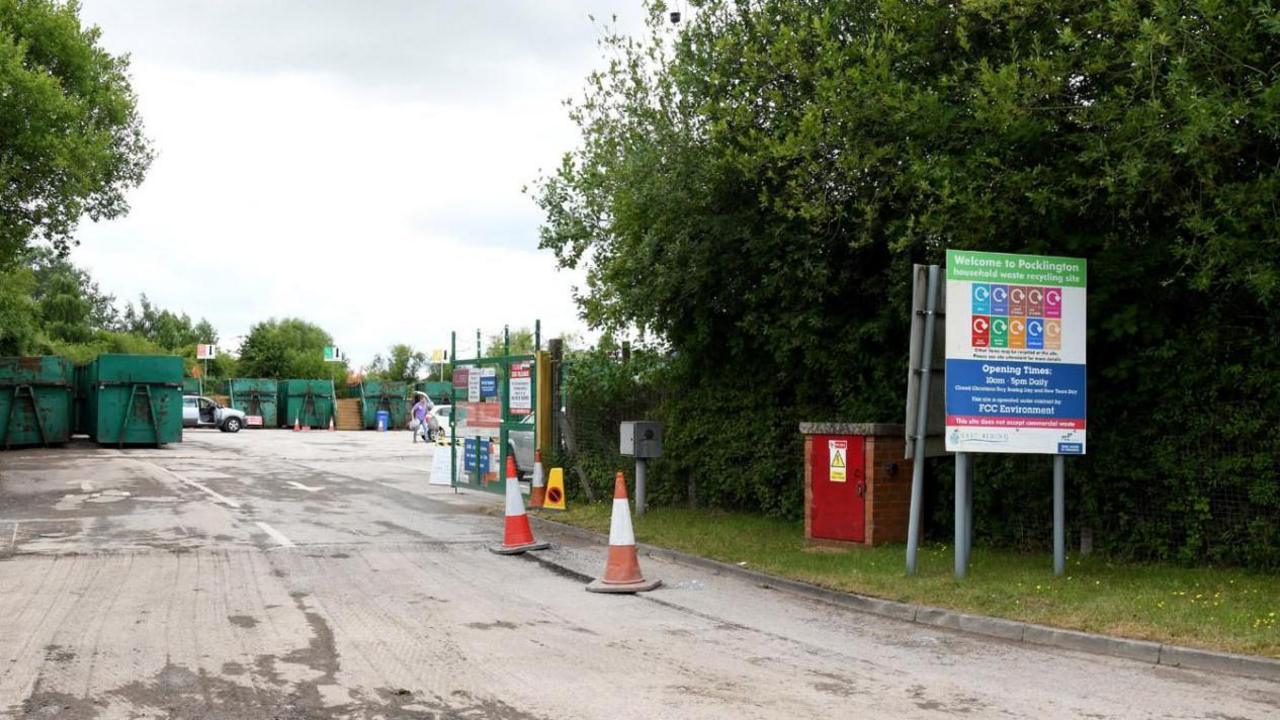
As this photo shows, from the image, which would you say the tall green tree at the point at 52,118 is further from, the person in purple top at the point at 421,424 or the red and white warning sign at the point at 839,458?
the red and white warning sign at the point at 839,458

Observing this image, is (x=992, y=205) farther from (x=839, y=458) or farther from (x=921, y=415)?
(x=839, y=458)

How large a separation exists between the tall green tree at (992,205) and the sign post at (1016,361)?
0.52m

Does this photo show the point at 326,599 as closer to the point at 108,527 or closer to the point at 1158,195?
the point at 108,527

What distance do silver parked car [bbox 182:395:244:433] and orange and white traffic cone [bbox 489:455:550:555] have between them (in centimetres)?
3949

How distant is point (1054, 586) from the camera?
8.76 meters

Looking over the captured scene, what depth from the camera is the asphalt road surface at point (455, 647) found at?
569cm

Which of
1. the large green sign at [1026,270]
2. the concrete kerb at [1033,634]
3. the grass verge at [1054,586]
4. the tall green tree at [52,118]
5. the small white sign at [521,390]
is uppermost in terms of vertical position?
the tall green tree at [52,118]

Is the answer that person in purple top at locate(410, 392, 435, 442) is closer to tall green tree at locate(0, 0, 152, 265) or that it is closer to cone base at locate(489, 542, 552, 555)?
tall green tree at locate(0, 0, 152, 265)

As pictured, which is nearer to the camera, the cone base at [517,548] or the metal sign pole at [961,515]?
the metal sign pole at [961,515]

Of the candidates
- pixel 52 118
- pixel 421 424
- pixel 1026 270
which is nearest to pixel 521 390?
pixel 1026 270

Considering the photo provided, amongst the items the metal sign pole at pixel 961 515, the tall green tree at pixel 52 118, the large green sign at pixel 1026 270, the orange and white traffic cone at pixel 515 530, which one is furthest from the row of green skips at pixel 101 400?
the large green sign at pixel 1026 270

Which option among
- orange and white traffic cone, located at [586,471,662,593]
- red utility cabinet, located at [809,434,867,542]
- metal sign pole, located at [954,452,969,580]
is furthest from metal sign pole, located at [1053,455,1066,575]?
orange and white traffic cone, located at [586,471,662,593]

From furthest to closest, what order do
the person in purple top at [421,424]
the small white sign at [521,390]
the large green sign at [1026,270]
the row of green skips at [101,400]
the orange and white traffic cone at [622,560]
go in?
the person in purple top at [421,424], the row of green skips at [101,400], the small white sign at [521,390], the orange and white traffic cone at [622,560], the large green sign at [1026,270]

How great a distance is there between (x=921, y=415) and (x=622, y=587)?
308 centimetres
